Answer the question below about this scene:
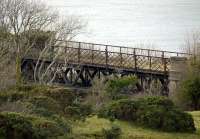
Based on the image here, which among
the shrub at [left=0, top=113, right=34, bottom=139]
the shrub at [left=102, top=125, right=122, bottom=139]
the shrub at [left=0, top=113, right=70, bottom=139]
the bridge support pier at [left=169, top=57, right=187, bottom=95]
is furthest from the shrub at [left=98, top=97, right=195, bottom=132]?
the bridge support pier at [left=169, top=57, right=187, bottom=95]

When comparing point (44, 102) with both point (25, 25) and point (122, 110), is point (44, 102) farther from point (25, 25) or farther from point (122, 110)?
point (25, 25)

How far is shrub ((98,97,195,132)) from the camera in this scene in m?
15.9

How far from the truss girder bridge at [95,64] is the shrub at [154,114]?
49.3ft

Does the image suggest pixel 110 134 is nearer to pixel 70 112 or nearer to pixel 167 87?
pixel 70 112

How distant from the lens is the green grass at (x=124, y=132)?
14652 mm

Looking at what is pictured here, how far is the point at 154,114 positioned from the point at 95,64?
18504 mm

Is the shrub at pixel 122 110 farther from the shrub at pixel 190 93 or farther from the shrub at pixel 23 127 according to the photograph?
the shrub at pixel 190 93

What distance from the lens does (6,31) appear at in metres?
30.2

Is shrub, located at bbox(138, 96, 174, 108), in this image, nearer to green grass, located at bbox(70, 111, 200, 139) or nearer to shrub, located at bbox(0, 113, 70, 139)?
green grass, located at bbox(70, 111, 200, 139)

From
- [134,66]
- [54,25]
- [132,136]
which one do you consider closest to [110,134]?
[132,136]

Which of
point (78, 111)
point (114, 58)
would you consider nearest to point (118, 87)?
point (78, 111)

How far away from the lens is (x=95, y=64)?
34.2 metres

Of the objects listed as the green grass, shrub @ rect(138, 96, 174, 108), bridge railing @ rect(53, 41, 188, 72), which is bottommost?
the green grass

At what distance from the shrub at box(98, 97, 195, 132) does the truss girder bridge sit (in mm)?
15034
